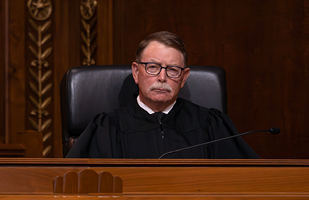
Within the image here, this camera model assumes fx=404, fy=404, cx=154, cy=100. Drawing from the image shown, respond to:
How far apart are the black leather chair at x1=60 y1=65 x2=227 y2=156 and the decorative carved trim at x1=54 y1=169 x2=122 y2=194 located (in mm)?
994

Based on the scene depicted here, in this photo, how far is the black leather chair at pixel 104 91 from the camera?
1.93 metres

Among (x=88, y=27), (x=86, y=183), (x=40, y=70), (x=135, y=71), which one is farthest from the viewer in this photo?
(x=88, y=27)

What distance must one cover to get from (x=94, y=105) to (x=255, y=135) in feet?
4.67

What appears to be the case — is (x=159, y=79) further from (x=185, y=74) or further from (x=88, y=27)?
(x=88, y=27)

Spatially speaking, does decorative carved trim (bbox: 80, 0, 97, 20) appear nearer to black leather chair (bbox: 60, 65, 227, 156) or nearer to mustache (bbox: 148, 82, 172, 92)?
black leather chair (bbox: 60, 65, 227, 156)

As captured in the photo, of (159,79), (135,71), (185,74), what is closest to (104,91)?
(135,71)

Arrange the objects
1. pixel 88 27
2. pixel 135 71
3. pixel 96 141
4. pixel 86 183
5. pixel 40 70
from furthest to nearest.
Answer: pixel 88 27, pixel 40 70, pixel 135 71, pixel 96 141, pixel 86 183

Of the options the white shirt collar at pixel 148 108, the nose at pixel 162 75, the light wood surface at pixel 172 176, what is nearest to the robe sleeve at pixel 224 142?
the white shirt collar at pixel 148 108

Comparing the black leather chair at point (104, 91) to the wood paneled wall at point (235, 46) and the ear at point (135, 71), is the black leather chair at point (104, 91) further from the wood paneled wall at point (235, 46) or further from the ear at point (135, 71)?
the wood paneled wall at point (235, 46)

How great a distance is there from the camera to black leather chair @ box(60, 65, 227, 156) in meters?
1.93

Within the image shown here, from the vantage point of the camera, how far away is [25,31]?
2713mm

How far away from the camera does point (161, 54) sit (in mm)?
1870

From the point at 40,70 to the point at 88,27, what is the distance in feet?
1.51

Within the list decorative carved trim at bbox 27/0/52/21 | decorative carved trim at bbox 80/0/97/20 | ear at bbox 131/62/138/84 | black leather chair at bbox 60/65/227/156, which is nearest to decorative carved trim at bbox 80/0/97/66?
decorative carved trim at bbox 80/0/97/20
